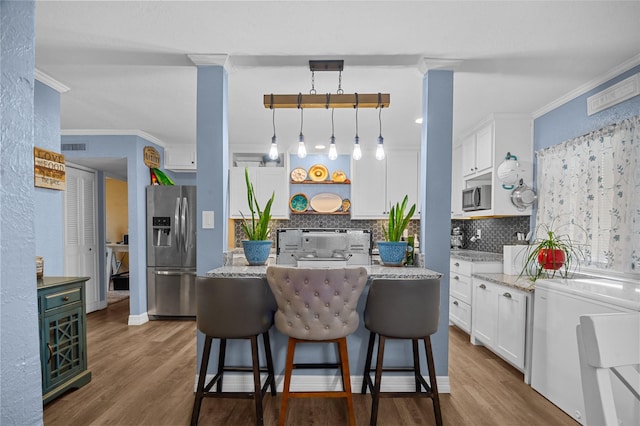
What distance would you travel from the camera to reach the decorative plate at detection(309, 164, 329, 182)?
4.89 metres

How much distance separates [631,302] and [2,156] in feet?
8.37

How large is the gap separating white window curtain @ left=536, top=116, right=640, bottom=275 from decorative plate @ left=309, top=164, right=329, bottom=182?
2721mm


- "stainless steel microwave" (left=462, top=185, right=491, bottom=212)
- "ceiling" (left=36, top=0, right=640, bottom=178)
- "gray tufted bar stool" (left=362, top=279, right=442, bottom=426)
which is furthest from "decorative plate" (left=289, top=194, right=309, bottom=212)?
"gray tufted bar stool" (left=362, top=279, right=442, bottom=426)

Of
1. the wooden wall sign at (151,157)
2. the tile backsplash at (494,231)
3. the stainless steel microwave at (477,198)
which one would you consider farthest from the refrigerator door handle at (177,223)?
the tile backsplash at (494,231)

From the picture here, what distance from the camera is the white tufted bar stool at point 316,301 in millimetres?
1775

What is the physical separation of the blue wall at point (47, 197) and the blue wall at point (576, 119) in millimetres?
4407

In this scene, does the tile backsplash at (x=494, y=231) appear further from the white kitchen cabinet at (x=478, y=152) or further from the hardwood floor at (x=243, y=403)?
the hardwood floor at (x=243, y=403)

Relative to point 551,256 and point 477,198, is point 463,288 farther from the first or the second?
point 551,256

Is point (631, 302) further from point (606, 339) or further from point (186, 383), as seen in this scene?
point (186, 383)

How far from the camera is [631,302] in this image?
5.41 feet

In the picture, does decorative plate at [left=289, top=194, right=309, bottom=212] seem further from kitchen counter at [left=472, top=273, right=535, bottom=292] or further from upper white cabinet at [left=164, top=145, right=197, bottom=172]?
kitchen counter at [left=472, top=273, right=535, bottom=292]

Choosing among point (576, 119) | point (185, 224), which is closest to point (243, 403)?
point (185, 224)

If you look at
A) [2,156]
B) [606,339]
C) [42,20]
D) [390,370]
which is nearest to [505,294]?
[390,370]

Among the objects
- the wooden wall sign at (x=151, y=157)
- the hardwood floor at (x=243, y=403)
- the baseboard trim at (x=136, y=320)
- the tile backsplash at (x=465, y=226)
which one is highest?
the wooden wall sign at (x=151, y=157)
